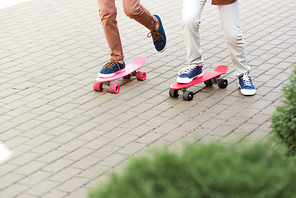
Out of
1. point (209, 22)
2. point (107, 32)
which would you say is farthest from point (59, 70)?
point (209, 22)

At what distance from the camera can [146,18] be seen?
5.09m

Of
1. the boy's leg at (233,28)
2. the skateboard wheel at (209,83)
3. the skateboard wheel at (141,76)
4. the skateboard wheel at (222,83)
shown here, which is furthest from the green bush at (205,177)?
the skateboard wheel at (141,76)

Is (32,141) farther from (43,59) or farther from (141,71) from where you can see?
(43,59)

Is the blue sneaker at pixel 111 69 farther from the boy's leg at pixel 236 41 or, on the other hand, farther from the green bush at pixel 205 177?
the green bush at pixel 205 177

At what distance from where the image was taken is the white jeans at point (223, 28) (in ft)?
14.3

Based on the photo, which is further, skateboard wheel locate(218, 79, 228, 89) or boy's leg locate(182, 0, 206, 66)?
skateboard wheel locate(218, 79, 228, 89)

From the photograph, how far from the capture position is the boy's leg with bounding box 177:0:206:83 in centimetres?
435

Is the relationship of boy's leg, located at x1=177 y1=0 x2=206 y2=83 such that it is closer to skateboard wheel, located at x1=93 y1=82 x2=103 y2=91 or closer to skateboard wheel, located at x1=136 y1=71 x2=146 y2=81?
skateboard wheel, located at x1=136 y1=71 x2=146 y2=81

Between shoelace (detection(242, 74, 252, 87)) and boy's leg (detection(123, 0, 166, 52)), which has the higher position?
boy's leg (detection(123, 0, 166, 52))

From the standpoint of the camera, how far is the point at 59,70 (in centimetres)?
573

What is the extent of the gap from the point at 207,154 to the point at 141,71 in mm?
3804

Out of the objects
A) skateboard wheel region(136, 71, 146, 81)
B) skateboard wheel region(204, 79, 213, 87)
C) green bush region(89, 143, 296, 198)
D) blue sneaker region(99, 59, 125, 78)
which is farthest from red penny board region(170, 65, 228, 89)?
green bush region(89, 143, 296, 198)

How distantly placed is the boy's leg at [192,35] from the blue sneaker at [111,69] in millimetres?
854

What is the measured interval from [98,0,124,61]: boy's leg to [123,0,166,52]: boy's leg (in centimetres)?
18
